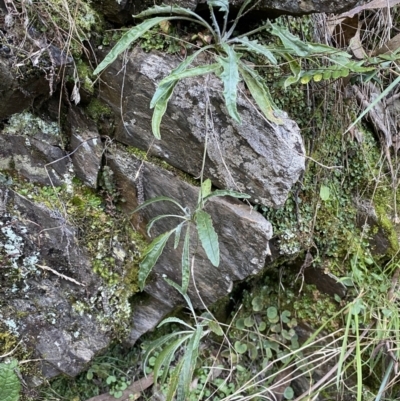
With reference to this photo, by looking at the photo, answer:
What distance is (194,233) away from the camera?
155 centimetres

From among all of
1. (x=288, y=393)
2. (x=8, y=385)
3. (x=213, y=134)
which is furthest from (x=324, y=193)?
(x=8, y=385)

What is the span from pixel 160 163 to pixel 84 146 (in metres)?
0.31

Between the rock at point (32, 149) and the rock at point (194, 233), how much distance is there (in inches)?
8.7

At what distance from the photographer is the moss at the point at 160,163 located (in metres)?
1.54

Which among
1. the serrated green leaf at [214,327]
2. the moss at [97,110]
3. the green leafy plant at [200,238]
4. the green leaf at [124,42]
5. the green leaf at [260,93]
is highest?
the green leaf at [124,42]

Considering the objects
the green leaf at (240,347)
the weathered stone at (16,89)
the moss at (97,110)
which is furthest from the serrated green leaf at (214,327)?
the weathered stone at (16,89)

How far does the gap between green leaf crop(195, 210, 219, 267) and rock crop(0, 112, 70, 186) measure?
0.69m

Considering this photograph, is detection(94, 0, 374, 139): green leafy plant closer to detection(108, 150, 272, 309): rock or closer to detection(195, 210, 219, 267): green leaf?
detection(195, 210, 219, 267): green leaf

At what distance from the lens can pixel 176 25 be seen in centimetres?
146

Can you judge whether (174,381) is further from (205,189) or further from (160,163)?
(160,163)

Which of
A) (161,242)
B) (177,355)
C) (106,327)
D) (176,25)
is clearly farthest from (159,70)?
(177,355)

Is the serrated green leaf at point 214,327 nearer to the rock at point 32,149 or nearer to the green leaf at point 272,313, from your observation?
the green leaf at point 272,313

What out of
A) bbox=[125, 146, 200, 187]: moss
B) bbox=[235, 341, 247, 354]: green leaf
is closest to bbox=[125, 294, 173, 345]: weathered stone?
bbox=[235, 341, 247, 354]: green leaf

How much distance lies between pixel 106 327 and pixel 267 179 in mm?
892
